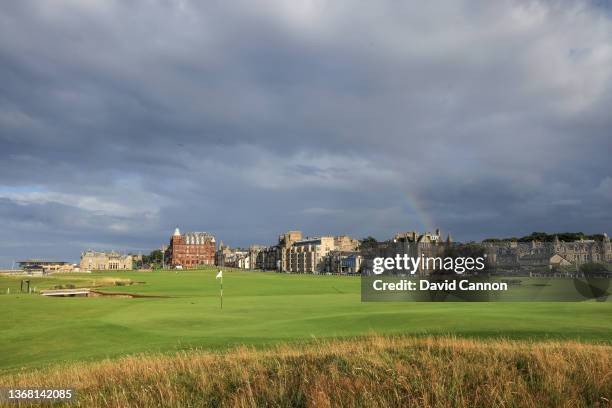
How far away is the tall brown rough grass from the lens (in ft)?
30.7

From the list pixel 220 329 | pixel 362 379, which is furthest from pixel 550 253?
pixel 362 379

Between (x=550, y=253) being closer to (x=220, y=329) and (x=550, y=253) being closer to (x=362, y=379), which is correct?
(x=220, y=329)

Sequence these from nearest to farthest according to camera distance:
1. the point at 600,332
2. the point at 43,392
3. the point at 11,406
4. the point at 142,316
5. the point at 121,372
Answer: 1. the point at 11,406
2. the point at 43,392
3. the point at 121,372
4. the point at 600,332
5. the point at 142,316

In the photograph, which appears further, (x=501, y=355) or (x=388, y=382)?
(x=501, y=355)

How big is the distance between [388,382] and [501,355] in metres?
4.72

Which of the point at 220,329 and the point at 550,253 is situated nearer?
the point at 220,329

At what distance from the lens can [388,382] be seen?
35.0ft

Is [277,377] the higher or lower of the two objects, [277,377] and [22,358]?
the higher

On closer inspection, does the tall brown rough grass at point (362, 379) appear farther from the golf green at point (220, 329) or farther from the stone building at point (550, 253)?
the stone building at point (550, 253)

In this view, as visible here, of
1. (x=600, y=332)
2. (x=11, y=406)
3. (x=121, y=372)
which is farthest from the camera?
(x=600, y=332)

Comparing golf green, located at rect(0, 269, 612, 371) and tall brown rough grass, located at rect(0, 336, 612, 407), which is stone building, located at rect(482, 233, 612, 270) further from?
tall brown rough grass, located at rect(0, 336, 612, 407)

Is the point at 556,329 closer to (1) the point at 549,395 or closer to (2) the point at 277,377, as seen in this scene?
(1) the point at 549,395

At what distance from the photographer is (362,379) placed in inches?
424

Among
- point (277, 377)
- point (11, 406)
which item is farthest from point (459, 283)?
point (11, 406)
